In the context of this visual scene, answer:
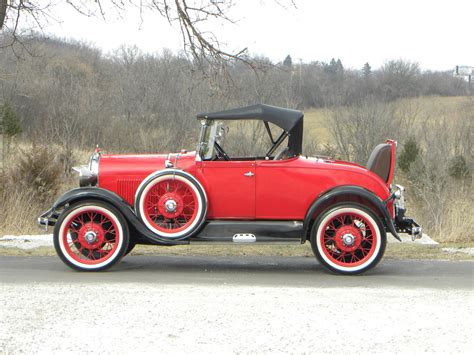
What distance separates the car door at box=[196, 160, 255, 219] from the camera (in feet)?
26.4

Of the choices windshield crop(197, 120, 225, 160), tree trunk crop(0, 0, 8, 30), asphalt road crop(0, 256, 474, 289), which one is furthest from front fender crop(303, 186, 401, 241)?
tree trunk crop(0, 0, 8, 30)

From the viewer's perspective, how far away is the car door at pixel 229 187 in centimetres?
805

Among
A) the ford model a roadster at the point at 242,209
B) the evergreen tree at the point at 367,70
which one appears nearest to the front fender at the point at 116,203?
the ford model a roadster at the point at 242,209

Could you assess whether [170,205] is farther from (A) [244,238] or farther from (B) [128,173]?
(A) [244,238]

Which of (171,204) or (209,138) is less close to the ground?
(209,138)

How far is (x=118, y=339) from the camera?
207 inches

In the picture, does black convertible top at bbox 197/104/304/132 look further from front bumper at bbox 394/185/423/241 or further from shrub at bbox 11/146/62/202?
shrub at bbox 11/146/62/202

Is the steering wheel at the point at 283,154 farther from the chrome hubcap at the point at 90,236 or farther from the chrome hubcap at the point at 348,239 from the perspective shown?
the chrome hubcap at the point at 90,236

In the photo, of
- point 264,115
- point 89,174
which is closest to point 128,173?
point 89,174

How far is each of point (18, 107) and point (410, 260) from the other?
1638 inches

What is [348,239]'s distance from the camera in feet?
25.6

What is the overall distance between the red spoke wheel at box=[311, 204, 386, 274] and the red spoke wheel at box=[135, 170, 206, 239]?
53.2 inches

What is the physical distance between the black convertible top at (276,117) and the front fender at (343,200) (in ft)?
2.29

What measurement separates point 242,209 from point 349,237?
1.27m
